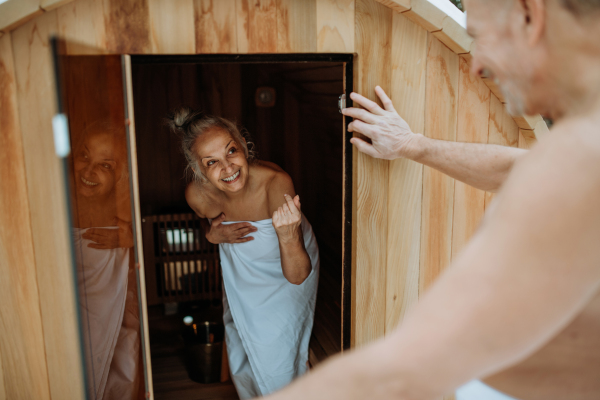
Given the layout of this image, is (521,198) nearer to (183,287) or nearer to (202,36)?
(202,36)

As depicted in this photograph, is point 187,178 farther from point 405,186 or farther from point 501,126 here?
point 501,126

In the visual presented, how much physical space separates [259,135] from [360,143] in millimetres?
2528

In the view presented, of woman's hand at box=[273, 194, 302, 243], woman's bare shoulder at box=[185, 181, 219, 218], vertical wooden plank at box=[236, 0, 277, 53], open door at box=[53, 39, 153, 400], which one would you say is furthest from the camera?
woman's bare shoulder at box=[185, 181, 219, 218]

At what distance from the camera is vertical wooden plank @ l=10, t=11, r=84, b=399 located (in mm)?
1431

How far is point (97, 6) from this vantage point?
4.74 feet

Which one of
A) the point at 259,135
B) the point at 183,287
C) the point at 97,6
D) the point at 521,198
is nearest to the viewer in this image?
the point at 521,198

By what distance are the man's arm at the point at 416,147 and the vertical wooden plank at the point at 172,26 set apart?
59 centimetres

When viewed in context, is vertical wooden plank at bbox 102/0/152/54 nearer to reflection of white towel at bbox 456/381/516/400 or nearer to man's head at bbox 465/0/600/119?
man's head at bbox 465/0/600/119

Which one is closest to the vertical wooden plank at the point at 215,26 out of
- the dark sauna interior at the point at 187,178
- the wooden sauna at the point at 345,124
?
the wooden sauna at the point at 345,124

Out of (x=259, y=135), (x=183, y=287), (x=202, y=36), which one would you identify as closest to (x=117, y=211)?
(x=202, y=36)

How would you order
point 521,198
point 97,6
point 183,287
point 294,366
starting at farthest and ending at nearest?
point 183,287 < point 294,366 < point 97,6 < point 521,198

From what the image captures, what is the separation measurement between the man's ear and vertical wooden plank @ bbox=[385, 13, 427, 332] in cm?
106

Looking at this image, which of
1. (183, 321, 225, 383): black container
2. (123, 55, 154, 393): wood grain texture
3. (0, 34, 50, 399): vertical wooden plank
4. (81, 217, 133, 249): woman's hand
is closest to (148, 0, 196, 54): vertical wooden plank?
(123, 55, 154, 393): wood grain texture

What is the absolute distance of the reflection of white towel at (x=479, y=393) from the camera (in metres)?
0.97
